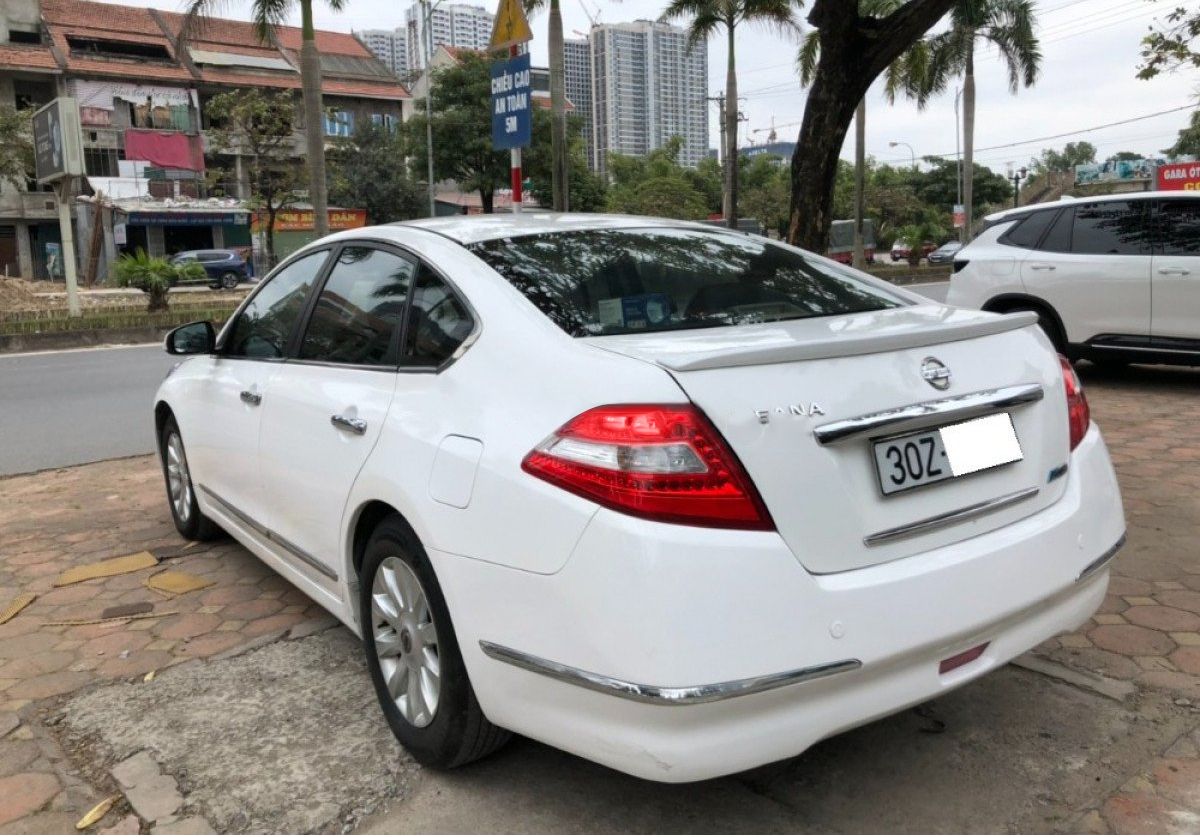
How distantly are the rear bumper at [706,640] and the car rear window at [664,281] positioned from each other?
0.70 metres

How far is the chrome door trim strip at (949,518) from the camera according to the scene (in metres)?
2.22

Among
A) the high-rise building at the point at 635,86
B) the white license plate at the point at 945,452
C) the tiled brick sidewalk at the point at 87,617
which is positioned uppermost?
the high-rise building at the point at 635,86

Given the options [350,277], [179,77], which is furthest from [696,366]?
[179,77]

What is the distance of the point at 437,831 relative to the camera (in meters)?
2.45

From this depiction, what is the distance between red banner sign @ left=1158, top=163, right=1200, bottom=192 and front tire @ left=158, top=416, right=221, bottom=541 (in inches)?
1274

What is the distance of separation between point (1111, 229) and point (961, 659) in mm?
6970

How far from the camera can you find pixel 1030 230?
8.66m

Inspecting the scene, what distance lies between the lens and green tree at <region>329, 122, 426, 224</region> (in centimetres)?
4691

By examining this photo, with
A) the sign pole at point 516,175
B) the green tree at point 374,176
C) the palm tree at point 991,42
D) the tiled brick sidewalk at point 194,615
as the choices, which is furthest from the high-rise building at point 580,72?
the tiled brick sidewalk at point 194,615

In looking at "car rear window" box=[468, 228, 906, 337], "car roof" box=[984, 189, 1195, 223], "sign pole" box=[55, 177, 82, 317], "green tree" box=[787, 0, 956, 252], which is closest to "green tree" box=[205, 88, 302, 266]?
"sign pole" box=[55, 177, 82, 317]

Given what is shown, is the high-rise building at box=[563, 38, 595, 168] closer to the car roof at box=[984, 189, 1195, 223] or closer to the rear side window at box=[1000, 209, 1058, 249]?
the car roof at box=[984, 189, 1195, 223]

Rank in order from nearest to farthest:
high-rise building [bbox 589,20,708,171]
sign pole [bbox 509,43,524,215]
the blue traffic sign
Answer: the blue traffic sign
sign pole [bbox 509,43,524,215]
high-rise building [bbox 589,20,708,171]

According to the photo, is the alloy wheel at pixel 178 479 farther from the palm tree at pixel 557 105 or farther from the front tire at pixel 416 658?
the palm tree at pixel 557 105

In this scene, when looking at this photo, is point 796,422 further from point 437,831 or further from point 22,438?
point 22,438
